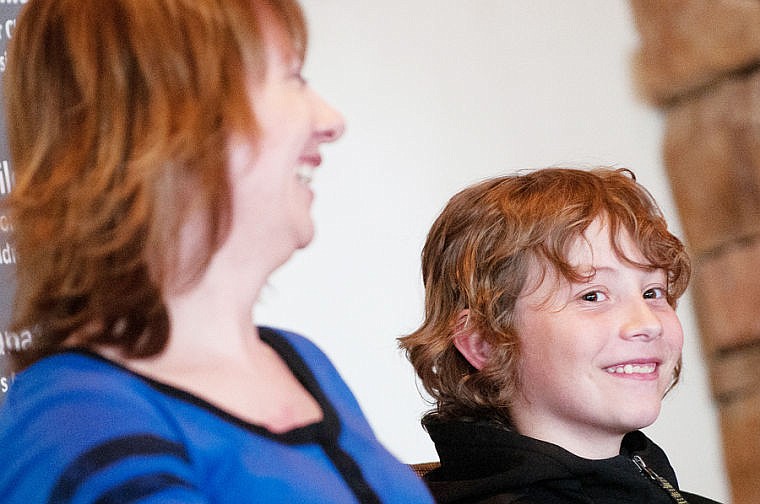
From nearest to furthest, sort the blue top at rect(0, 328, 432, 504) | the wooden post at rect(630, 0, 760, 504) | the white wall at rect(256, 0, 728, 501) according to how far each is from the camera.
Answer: the blue top at rect(0, 328, 432, 504)
the white wall at rect(256, 0, 728, 501)
the wooden post at rect(630, 0, 760, 504)

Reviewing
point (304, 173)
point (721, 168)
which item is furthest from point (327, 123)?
point (721, 168)

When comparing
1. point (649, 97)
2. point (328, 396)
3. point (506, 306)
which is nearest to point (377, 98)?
point (649, 97)

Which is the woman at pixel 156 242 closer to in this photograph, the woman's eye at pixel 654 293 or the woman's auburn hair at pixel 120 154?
the woman's auburn hair at pixel 120 154

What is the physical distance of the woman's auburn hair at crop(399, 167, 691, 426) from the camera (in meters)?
1.59

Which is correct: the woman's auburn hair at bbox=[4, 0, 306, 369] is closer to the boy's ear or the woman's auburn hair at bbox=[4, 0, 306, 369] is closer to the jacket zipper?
the boy's ear

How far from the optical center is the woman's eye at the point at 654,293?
160 centimetres

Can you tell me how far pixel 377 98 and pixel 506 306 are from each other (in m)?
1.15

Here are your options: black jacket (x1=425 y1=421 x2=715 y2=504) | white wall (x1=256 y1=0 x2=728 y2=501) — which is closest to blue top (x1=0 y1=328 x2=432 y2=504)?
black jacket (x1=425 y1=421 x2=715 y2=504)

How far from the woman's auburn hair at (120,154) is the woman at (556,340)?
853 millimetres

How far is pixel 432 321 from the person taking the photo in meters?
1.72

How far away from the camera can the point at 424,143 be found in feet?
8.95

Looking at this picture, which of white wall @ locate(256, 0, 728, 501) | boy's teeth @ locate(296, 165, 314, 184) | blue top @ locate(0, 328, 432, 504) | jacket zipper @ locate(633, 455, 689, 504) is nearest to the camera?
blue top @ locate(0, 328, 432, 504)

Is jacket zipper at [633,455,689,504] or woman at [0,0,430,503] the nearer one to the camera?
woman at [0,0,430,503]

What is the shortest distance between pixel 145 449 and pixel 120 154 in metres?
0.19
